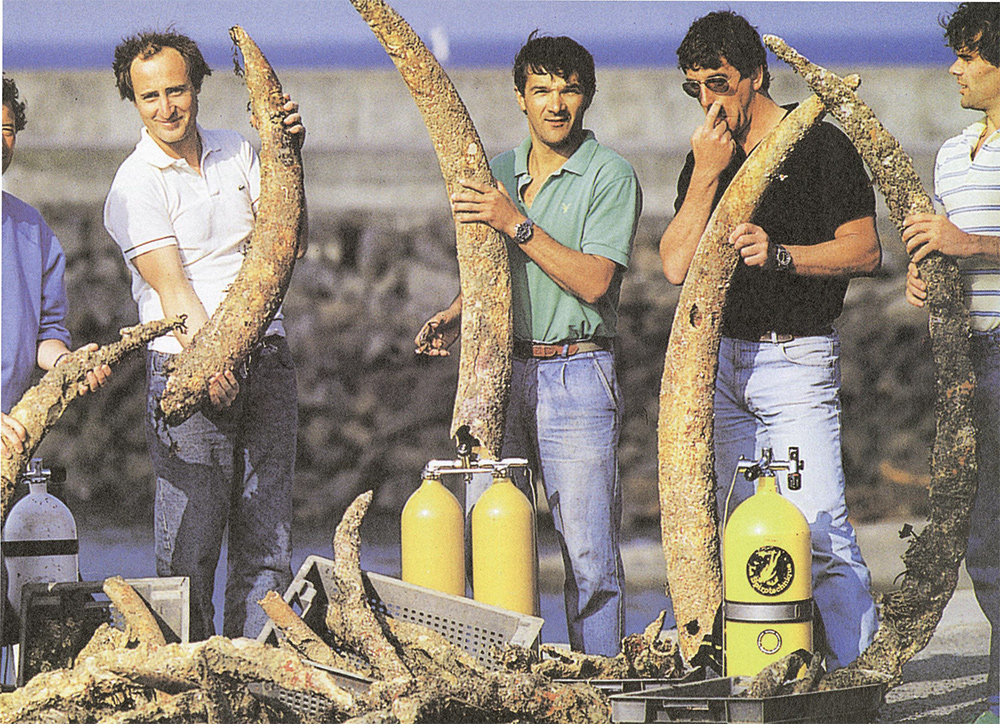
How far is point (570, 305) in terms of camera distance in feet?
12.8

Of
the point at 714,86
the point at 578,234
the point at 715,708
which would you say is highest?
the point at 714,86

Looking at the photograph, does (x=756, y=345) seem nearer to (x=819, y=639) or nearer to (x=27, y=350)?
(x=819, y=639)

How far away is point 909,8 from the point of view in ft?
13.0

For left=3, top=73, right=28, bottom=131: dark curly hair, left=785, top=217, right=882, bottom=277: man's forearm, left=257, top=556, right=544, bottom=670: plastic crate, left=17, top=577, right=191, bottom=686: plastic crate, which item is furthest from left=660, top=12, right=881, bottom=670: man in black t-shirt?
left=3, top=73, right=28, bottom=131: dark curly hair

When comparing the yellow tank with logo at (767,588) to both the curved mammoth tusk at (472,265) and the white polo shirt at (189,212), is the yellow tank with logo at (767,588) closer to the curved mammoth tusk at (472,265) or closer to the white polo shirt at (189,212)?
the curved mammoth tusk at (472,265)

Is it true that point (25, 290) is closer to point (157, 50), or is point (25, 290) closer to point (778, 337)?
point (157, 50)

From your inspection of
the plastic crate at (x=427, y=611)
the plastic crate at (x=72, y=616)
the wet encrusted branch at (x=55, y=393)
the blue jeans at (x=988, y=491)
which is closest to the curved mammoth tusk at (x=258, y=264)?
the wet encrusted branch at (x=55, y=393)

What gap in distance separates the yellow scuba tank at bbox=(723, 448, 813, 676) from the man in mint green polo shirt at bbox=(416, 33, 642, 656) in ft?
1.53

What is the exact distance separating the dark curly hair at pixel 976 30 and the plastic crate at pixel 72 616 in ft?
9.99

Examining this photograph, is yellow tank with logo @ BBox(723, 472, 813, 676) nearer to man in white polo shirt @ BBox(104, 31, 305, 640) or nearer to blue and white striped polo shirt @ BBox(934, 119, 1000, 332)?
blue and white striped polo shirt @ BBox(934, 119, 1000, 332)

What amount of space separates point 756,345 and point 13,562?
249 cm

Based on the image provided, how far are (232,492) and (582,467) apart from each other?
1.15 meters

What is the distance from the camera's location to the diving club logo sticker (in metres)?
3.48

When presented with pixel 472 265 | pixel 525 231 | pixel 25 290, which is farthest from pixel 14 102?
pixel 525 231
